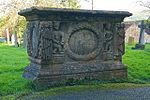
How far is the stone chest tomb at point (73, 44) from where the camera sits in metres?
10.2

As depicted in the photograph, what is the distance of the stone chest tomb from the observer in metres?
10.2

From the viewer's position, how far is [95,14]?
35.5ft

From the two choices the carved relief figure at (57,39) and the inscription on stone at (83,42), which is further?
the inscription on stone at (83,42)

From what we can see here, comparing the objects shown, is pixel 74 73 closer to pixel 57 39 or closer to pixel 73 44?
pixel 73 44

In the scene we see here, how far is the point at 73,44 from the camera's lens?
10789 millimetres

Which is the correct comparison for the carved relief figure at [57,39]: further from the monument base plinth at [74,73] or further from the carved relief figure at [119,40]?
the carved relief figure at [119,40]

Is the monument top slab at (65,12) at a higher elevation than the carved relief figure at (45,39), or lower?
higher

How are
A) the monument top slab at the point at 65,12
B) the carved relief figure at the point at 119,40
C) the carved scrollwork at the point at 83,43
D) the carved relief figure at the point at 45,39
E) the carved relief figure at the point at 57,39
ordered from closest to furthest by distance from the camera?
the monument top slab at the point at 65,12
the carved relief figure at the point at 45,39
the carved relief figure at the point at 57,39
the carved scrollwork at the point at 83,43
the carved relief figure at the point at 119,40

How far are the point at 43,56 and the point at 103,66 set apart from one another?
2.18m

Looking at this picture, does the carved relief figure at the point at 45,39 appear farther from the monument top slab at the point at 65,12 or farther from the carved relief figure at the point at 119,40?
the carved relief figure at the point at 119,40

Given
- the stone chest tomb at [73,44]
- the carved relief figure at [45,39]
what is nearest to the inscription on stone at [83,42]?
the stone chest tomb at [73,44]

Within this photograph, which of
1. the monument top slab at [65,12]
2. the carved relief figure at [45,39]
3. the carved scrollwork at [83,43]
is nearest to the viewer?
the monument top slab at [65,12]

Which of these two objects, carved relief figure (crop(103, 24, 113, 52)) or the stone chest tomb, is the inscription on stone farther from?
carved relief figure (crop(103, 24, 113, 52))

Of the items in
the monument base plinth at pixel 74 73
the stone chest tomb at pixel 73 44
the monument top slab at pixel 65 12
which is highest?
the monument top slab at pixel 65 12
